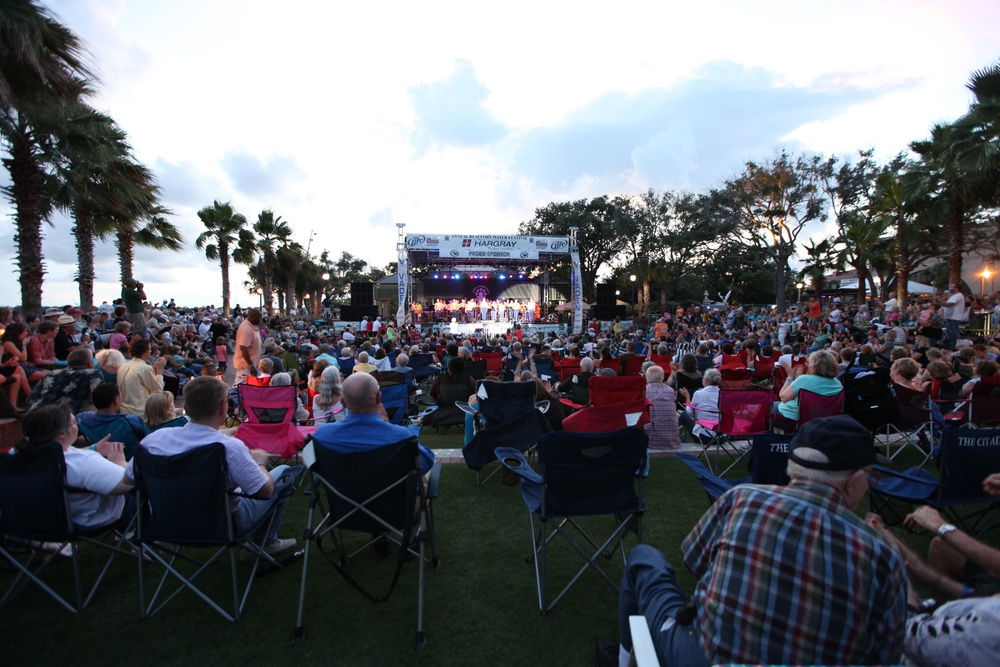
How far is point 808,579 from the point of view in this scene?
131cm

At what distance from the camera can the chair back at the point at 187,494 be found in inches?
102

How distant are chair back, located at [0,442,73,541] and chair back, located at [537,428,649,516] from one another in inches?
94.1

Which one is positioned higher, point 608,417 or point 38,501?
point 608,417

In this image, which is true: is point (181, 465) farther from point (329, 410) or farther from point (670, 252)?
point (670, 252)

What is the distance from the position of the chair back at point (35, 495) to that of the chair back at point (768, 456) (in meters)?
3.60

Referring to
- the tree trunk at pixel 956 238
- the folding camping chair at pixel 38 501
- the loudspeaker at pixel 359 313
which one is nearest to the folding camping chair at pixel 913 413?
the folding camping chair at pixel 38 501

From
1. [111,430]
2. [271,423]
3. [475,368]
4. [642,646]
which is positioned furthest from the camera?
[475,368]

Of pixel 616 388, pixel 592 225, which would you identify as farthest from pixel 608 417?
pixel 592 225

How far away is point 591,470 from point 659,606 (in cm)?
114

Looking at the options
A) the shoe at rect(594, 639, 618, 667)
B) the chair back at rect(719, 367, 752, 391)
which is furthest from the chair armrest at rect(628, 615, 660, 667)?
the chair back at rect(719, 367, 752, 391)

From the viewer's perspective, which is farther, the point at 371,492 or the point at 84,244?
the point at 84,244

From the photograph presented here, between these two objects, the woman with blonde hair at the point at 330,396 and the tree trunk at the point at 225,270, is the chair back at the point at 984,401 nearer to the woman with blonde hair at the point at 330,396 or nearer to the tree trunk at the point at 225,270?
the woman with blonde hair at the point at 330,396

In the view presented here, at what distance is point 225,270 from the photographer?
23.9 m

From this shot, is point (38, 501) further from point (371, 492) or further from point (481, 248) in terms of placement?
point (481, 248)
